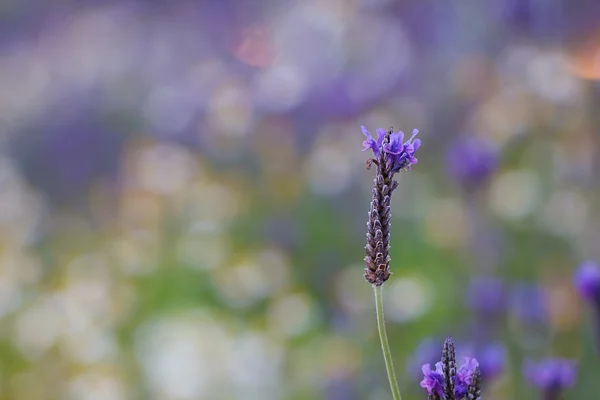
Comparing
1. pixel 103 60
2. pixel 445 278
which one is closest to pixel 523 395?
pixel 445 278

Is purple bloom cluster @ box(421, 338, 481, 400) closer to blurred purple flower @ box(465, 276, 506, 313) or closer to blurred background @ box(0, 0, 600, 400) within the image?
blurred background @ box(0, 0, 600, 400)

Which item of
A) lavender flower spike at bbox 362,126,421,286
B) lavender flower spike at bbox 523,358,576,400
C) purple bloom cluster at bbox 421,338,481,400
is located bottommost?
purple bloom cluster at bbox 421,338,481,400

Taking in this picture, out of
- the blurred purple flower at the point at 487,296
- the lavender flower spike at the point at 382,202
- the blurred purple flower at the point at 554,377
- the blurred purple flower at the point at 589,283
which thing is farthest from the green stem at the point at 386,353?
the blurred purple flower at the point at 487,296

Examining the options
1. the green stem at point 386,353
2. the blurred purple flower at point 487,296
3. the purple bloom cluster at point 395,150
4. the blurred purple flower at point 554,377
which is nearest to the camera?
the green stem at point 386,353

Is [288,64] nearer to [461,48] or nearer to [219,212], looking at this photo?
[461,48]

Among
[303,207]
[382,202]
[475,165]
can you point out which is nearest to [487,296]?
[475,165]

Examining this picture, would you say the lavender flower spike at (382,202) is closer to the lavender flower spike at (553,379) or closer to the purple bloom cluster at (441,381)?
the purple bloom cluster at (441,381)

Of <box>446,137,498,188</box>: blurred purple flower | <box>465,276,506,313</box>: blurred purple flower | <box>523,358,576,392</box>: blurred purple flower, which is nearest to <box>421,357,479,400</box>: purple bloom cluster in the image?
<box>523,358,576,392</box>: blurred purple flower
